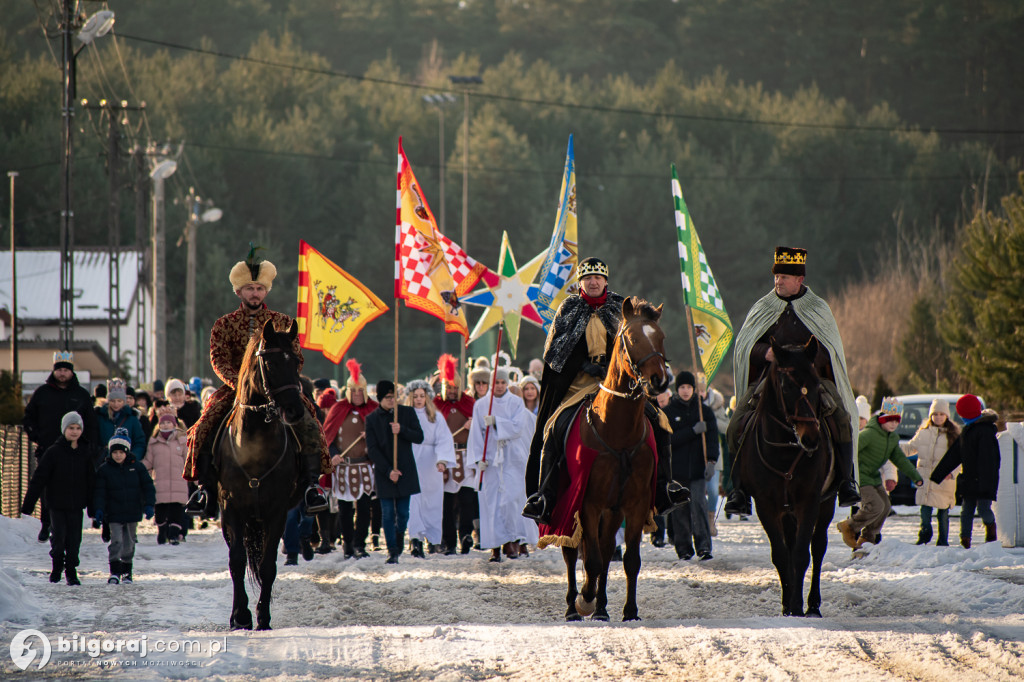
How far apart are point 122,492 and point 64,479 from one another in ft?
1.77

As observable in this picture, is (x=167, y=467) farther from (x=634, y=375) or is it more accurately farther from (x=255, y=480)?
(x=634, y=375)

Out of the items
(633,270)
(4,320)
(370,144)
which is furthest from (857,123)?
(4,320)

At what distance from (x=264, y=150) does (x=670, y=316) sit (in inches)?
879

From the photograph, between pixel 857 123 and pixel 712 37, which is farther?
pixel 712 37

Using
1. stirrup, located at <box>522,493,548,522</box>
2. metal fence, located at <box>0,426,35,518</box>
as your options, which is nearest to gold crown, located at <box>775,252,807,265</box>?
stirrup, located at <box>522,493,548,522</box>

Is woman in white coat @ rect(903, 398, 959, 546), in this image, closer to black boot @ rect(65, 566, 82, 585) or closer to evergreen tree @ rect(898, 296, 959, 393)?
black boot @ rect(65, 566, 82, 585)

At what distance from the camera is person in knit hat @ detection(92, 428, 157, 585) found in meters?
12.6

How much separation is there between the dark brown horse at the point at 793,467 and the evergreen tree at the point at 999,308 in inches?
912

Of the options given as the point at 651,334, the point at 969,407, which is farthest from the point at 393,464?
the point at 969,407

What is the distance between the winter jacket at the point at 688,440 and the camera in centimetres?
1446

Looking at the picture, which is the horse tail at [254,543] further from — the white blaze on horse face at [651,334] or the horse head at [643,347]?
the white blaze on horse face at [651,334]

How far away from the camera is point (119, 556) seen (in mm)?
12625

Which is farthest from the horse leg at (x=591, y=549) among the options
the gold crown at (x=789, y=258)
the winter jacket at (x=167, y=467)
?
the winter jacket at (x=167, y=467)

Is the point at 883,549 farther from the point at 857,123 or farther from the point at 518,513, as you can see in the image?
the point at 857,123
